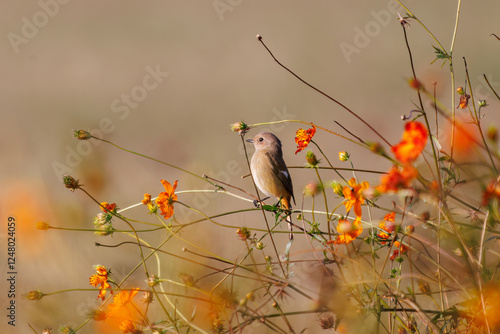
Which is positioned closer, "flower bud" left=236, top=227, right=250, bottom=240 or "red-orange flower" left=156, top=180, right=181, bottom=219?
"flower bud" left=236, top=227, right=250, bottom=240

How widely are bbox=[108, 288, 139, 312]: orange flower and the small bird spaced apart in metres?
1.47

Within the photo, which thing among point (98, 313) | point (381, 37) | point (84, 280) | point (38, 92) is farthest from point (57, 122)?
point (98, 313)

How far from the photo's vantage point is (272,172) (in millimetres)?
3033

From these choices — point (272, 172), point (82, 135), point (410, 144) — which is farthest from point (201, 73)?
point (410, 144)

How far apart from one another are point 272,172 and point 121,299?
169 centimetres

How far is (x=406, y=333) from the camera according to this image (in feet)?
4.52

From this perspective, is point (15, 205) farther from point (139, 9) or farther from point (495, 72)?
point (139, 9)

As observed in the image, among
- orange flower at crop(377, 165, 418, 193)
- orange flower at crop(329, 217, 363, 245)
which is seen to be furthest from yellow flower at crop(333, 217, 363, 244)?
orange flower at crop(377, 165, 418, 193)

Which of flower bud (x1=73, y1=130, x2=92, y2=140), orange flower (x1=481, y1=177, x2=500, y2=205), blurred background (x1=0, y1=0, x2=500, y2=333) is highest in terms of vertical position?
blurred background (x1=0, y1=0, x2=500, y2=333)

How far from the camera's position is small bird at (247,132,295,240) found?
9.78 feet

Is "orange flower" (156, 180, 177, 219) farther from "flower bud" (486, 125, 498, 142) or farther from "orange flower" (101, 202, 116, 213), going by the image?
"flower bud" (486, 125, 498, 142)

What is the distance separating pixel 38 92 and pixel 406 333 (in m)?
9.94

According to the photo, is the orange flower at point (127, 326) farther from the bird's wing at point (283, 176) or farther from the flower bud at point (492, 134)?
the bird's wing at point (283, 176)

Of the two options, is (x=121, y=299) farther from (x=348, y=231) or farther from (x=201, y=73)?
(x=201, y=73)
